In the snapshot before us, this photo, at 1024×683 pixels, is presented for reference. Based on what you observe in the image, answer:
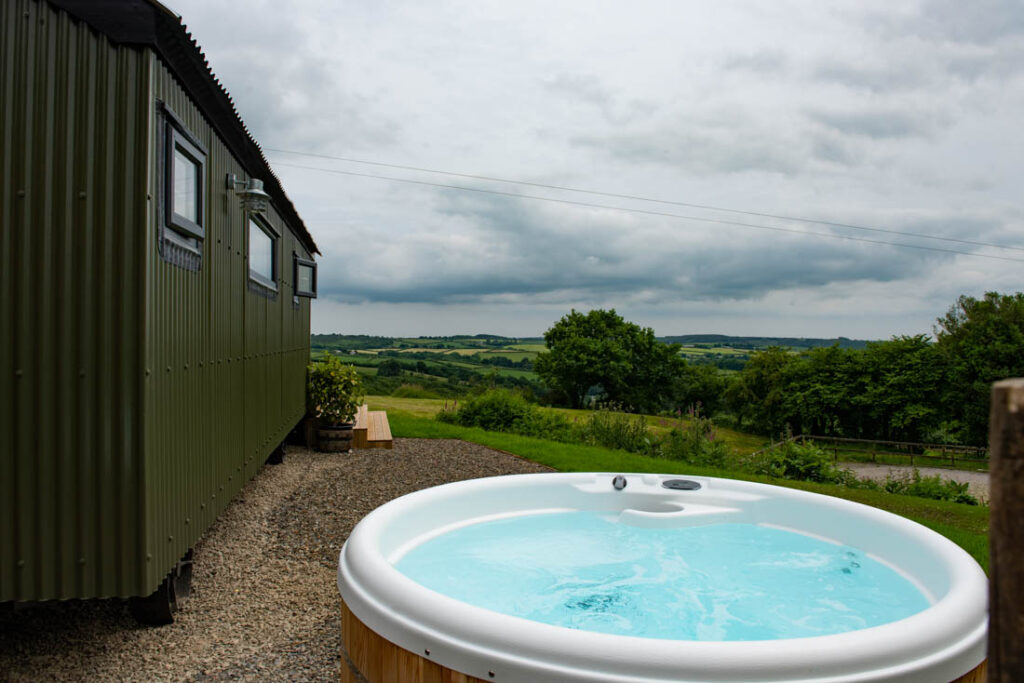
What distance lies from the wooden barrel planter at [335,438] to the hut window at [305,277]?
174 cm

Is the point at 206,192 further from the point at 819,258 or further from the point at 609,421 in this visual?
the point at 819,258

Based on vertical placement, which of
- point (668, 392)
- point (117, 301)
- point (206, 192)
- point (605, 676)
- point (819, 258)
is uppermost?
point (819, 258)

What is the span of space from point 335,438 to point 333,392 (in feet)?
2.00

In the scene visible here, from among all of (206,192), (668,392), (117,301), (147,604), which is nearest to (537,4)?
(206,192)

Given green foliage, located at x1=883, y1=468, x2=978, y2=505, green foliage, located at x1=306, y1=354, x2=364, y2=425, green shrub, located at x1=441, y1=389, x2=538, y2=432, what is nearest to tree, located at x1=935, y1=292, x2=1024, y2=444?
green foliage, located at x1=883, y1=468, x2=978, y2=505

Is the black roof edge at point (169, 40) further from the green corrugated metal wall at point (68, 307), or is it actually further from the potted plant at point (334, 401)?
the potted plant at point (334, 401)

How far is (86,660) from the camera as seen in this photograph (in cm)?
280

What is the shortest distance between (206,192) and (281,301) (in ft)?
10.5

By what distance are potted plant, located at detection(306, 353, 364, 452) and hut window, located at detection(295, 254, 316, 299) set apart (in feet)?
3.42

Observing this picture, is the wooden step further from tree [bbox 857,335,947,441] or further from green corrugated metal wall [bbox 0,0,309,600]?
tree [bbox 857,335,947,441]

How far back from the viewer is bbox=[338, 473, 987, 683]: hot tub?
1707mm

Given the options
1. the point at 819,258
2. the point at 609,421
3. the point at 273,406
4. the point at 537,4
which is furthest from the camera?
the point at 819,258

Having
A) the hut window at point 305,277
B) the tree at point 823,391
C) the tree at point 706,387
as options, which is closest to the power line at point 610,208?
the hut window at point 305,277

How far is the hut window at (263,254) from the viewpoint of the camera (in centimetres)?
509
